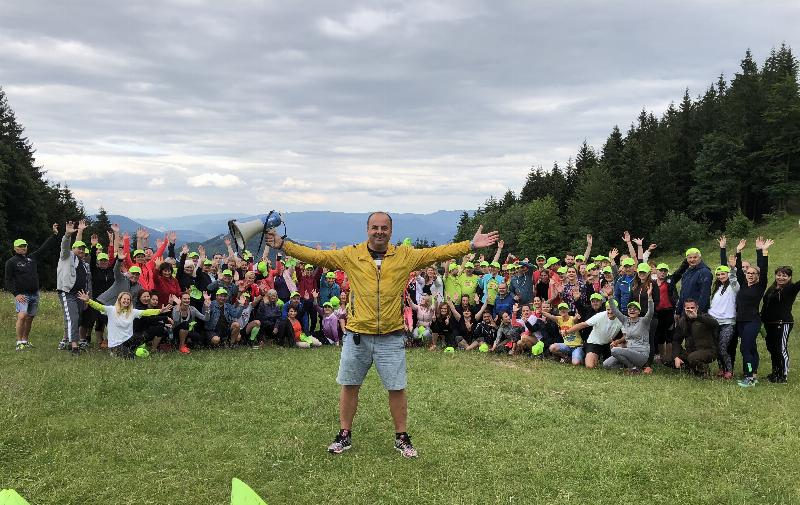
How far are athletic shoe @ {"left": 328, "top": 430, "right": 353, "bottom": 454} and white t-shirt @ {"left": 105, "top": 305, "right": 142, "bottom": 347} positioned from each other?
710 cm

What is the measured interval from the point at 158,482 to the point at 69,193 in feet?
219

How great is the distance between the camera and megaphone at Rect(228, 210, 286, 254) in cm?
602

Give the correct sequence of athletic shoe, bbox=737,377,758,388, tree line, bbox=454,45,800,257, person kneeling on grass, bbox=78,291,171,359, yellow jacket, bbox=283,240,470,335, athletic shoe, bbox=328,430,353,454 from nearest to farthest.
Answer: yellow jacket, bbox=283,240,470,335
athletic shoe, bbox=328,430,353,454
athletic shoe, bbox=737,377,758,388
person kneeling on grass, bbox=78,291,171,359
tree line, bbox=454,45,800,257

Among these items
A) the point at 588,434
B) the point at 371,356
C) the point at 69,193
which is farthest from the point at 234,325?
the point at 69,193

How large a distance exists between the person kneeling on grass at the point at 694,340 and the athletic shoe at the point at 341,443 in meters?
7.59

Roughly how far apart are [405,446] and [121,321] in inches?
311

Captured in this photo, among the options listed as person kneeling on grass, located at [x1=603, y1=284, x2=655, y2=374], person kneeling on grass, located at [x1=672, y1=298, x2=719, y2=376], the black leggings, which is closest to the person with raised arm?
person kneeling on grass, located at [x1=603, y1=284, x2=655, y2=374]

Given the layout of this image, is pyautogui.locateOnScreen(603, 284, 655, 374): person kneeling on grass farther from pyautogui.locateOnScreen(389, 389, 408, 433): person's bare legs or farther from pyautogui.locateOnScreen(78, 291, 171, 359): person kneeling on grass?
pyautogui.locateOnScreen(78, 291, 171, 359): person kneeling on grass

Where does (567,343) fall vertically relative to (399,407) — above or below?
below

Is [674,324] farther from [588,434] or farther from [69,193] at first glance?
[69,193]

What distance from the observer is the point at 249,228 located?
606cm

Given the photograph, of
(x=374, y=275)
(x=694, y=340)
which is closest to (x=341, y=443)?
(x=374, y=275)

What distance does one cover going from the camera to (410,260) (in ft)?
21.3

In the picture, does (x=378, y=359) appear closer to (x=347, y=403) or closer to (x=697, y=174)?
Answer: (x=347, y=403)
